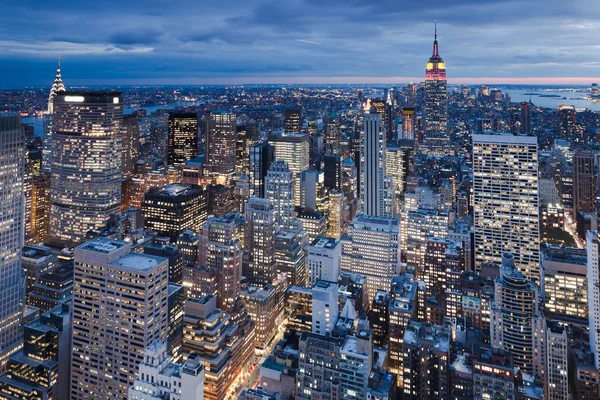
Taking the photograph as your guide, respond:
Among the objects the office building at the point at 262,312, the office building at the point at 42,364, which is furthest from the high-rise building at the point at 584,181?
the office building at the point at 42,364

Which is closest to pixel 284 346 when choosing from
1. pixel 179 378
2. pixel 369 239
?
pixel 179 378

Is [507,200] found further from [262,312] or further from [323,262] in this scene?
[262,312]

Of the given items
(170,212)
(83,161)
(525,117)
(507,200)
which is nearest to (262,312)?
(170,212)

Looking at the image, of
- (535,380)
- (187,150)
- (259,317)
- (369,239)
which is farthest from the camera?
(187,150)

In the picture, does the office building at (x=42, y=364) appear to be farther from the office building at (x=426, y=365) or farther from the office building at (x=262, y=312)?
→ the office building at (x=426, y=365)

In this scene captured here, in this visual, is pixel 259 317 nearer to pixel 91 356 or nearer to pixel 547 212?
pixel 91 356

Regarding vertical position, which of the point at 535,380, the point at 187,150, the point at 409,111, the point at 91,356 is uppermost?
the point at 409,111
